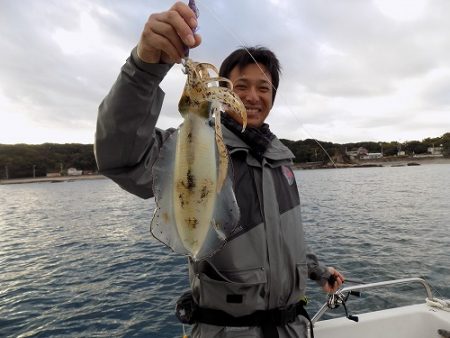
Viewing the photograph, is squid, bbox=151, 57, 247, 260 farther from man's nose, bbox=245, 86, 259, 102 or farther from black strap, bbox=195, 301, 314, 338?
Answer: man's nose, bbox=245, 86, 259, 102

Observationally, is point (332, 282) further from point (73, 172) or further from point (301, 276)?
point (73, 172)

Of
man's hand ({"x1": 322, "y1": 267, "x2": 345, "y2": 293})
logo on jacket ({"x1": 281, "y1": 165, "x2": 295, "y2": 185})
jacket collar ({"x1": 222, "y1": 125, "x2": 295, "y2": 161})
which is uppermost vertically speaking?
jacket collar ({"x1": 222, "y1": 125, "x2": 295, "y2": 161})

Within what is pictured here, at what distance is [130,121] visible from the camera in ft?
7.31

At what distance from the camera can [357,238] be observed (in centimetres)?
1941

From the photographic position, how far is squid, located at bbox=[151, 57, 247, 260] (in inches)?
73.7

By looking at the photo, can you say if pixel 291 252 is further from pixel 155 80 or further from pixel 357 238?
pixel 357 238

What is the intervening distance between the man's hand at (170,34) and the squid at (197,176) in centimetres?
10

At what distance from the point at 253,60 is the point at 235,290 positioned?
7.64 feet

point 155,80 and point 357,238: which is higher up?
point 155,80

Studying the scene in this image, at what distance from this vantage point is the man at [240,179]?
2.16m

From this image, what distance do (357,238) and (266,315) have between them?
1809 centimetres

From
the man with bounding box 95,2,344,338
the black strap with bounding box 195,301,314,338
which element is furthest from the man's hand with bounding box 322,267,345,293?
the black strap with bounding box 195,301,314,338

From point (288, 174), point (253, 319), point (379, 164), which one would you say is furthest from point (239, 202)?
point (379, 164)

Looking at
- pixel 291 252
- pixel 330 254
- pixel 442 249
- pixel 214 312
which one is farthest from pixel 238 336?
pixel 442 249
